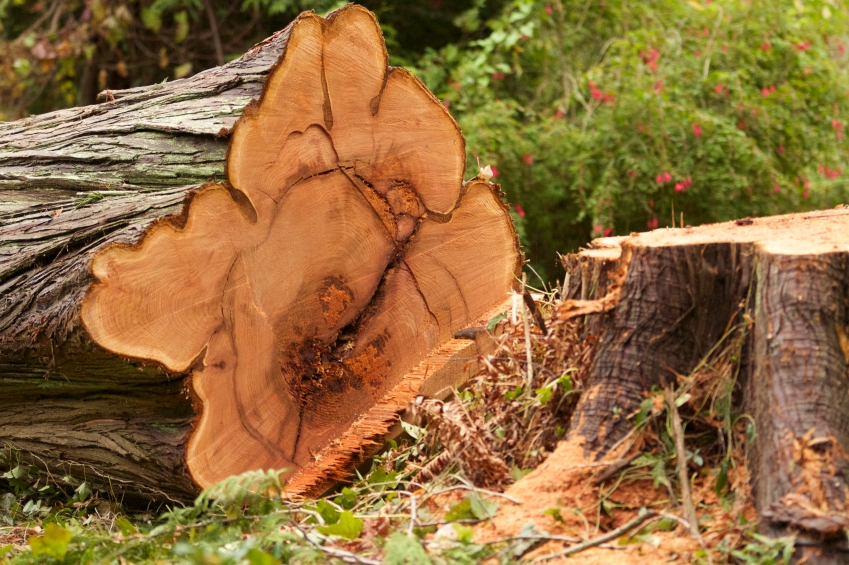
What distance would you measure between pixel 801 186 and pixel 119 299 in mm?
4401

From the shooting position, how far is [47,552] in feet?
5.81

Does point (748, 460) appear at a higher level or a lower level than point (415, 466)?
higher

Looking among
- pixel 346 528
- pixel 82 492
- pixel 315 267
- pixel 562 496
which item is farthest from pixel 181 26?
pixel 562 496

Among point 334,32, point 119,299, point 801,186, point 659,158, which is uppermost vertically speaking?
point 334,32

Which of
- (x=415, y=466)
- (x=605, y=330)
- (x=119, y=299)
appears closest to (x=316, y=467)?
(x=415, y=466)

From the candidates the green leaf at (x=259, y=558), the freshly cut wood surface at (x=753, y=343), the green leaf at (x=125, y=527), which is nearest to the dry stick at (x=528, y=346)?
the freshly cut wood surface at (x=753, y=343)

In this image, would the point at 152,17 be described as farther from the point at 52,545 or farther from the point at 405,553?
the point at 405,553

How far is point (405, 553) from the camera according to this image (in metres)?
1.53

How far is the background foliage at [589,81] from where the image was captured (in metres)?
4.98

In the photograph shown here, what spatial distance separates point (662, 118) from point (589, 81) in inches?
23.4

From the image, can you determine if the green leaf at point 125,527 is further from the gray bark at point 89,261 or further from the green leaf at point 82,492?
the green leaf at point 82,492

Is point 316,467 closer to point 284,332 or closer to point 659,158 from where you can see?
point 284,332

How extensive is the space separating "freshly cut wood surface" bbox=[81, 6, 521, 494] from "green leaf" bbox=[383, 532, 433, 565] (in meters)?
0.71

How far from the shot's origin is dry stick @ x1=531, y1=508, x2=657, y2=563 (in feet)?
5.12
